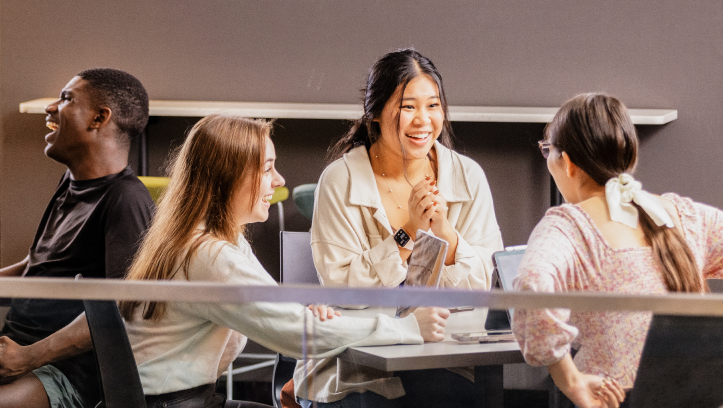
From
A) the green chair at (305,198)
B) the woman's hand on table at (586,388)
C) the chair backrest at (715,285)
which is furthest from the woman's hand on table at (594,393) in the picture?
the green chair at (305,198)

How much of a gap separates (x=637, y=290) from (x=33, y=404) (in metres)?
1.04

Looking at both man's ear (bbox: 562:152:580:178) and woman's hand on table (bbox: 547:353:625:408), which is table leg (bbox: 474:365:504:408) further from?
man's ear (bbox: 562:152:580:178)

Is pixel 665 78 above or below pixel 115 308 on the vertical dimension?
above

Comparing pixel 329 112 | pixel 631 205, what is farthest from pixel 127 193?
pixel 329 112

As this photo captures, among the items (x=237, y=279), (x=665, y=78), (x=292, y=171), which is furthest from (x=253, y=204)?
(x=665, y=78)

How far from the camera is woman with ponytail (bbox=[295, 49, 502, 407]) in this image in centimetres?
189

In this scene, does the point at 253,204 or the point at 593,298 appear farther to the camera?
the point at 253,204

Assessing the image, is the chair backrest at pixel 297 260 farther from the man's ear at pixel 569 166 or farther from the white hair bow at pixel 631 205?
the white hair bow at pixel 631 205

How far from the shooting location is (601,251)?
1201mm

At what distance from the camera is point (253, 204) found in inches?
64.3

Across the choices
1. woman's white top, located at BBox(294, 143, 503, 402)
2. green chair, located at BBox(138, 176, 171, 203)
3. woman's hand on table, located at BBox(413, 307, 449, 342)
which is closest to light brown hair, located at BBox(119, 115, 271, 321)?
woman's white top, located at BBox(294, 143, 503, 402)

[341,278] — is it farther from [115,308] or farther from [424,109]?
[115,308]

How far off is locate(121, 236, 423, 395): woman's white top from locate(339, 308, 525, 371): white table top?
16mm

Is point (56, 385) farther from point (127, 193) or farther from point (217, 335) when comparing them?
point (127, 193)
